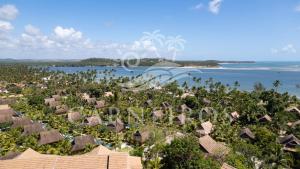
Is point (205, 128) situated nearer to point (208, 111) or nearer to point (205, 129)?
point (205, 129)

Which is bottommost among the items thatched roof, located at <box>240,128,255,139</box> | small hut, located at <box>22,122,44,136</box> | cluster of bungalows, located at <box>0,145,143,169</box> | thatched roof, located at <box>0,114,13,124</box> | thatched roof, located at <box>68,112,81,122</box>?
thatched roof, located at <box>240,128,255,139</box>

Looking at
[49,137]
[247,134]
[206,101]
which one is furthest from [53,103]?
[247,134]

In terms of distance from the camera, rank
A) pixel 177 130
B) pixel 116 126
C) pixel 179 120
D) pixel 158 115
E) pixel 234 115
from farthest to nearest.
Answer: pixel 234 115, pixel 158 115, pixel 179 120, pixel 177 130, pixel 116 126

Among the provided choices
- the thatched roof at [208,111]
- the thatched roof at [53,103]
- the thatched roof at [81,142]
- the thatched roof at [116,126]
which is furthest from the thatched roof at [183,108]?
the thatched roof at [81,142]

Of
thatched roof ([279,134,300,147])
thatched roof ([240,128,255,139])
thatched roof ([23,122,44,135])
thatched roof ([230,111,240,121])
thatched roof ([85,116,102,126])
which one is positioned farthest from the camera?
thatched roof ([230,111,240,121])

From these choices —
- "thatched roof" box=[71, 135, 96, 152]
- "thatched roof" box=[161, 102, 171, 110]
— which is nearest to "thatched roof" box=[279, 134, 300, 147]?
"thatched roof" box=[71, 135, 96, 152]

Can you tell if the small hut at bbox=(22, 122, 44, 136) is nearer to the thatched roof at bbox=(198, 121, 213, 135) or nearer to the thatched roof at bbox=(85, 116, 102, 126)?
the thatched roof at bbox=(85, 116, 102, 126)

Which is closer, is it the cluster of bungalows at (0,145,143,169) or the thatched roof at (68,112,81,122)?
the cluster of bungalows at (0,145,143,169)

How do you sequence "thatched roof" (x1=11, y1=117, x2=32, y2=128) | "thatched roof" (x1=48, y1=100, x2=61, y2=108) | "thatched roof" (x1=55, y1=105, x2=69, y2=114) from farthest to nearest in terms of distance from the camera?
"thatched roof" (x1=48, y1=100, x2=61, y2=108) → "thatched roof" (x1=55, y1=105, x2=69, y2=114) → "thatched roof" (x1=11, y1=117, x2=32, y2=128)

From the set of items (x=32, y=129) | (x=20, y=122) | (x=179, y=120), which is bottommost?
(x=179, y=120)

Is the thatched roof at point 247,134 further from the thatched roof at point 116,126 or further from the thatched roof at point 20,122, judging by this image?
the thatched roof at point 20,122

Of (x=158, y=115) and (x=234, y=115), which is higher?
(x=158, y=115)
